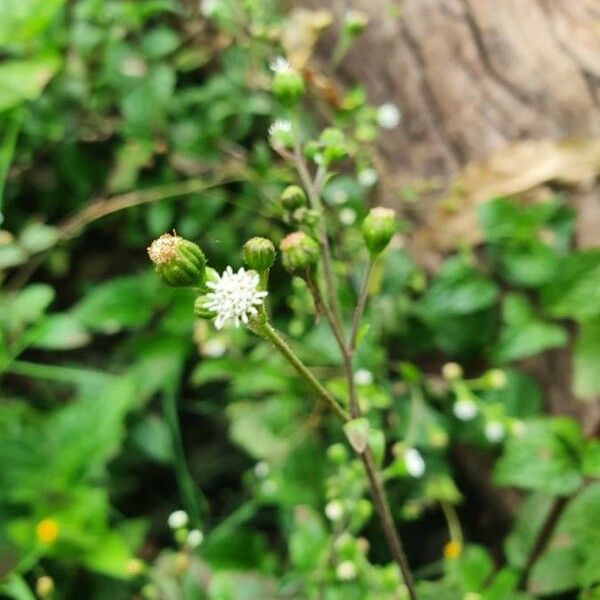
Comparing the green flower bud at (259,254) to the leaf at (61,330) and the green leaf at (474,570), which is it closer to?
the green leaf at (474,570)

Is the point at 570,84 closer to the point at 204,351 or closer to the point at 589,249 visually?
the point at 589,249

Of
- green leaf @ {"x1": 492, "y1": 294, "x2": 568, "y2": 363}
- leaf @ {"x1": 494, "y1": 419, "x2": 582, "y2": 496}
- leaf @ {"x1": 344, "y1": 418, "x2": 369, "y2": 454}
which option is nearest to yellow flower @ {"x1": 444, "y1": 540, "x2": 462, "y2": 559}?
leaf @ {"x1": 494, "y1": 419, "x2": 582, "y2": 496}

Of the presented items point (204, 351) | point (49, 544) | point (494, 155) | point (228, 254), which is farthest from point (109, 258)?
point (494, 155)

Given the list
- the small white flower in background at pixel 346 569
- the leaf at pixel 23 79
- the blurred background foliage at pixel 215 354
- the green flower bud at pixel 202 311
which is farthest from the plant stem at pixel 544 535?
the leaf at pixel 23 79

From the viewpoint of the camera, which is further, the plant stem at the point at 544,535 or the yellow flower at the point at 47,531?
the yellow flower at the point at 47,531

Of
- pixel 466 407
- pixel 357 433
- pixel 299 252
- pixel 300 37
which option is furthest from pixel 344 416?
pixel 300 37

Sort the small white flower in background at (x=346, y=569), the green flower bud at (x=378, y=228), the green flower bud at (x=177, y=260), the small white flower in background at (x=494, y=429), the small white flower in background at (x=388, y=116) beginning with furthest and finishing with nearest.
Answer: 1. the small white flower in background at (x=388, y=116)
2. the small white flower in background at (x=494, y=429)
3. the small white flower in background at (x=346, y=569)
4. the green flower bud at (x=378, y=228)
5. the green flower bud at (x=177, y=260)

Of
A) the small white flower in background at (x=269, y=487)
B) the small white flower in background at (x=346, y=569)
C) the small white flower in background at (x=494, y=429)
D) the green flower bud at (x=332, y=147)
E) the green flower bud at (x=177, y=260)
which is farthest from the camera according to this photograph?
the small white flower in background at (x=269, y=487)
